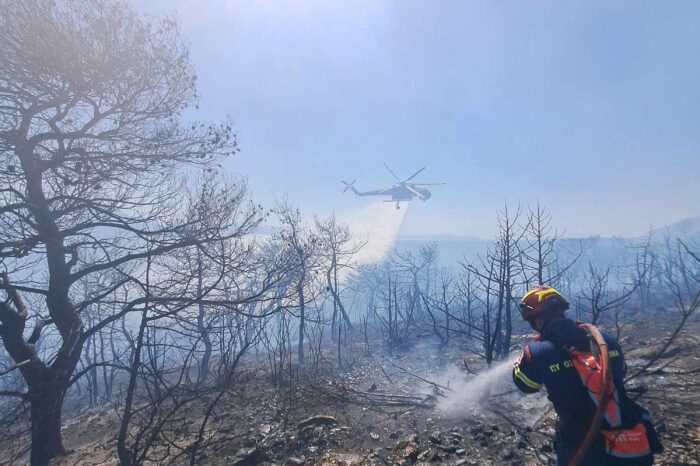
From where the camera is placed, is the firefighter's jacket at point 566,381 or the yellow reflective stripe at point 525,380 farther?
the yellow reflective stripe at point 525,380

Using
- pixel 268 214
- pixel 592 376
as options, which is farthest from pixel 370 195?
pixel 592 376

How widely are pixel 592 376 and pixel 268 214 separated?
595 centimetres

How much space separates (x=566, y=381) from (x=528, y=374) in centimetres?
34

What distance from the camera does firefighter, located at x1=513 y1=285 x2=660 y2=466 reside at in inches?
110

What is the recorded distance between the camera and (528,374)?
3330mm

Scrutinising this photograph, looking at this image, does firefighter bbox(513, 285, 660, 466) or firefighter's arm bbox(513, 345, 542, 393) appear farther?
firefighter's arm bbox(513, 345, 542, 393)

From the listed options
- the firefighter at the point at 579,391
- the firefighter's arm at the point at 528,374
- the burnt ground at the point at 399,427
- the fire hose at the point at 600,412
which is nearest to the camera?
the fire hose at the point at 600,412

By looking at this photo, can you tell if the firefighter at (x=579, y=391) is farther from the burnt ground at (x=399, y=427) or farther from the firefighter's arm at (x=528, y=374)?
the burnt ground at (x=399, y=427)

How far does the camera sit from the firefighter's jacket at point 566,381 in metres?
2.95

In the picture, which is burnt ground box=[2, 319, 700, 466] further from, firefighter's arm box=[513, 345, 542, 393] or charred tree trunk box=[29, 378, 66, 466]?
firefighter's arm box=[513, 345, 542, 393]

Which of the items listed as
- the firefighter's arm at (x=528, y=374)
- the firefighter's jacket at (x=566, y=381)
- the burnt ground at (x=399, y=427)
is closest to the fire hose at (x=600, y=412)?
the firefighter's jacket at (x=566, y=381)

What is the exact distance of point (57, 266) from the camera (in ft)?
21.7

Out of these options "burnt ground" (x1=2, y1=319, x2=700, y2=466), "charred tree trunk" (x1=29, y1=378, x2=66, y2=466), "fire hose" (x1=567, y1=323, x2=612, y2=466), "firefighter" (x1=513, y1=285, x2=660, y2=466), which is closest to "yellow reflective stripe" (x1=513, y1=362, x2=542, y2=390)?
"firefighter" (x1=513, y1=285, x2=660, y2=466)

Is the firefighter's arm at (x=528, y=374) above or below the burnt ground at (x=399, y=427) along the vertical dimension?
above
